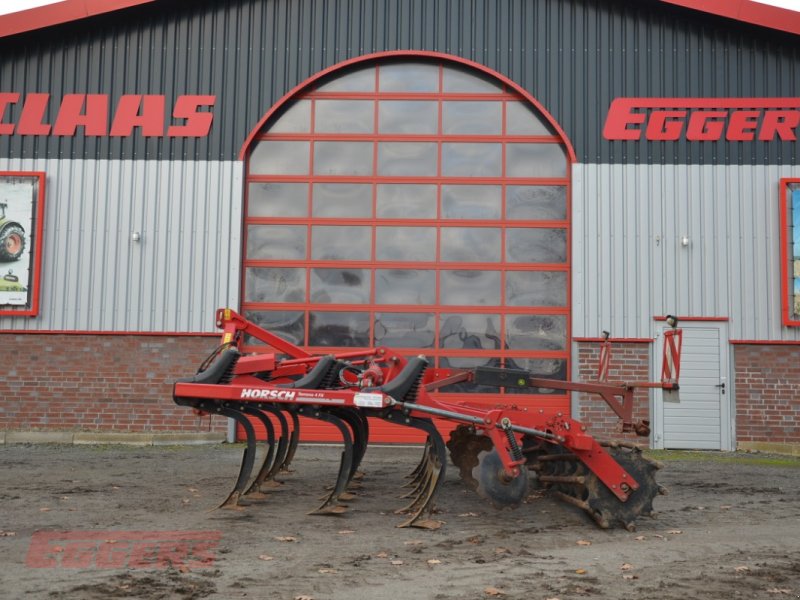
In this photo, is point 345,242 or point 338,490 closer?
point 338,490

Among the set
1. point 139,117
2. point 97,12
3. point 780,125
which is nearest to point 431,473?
point 139,117

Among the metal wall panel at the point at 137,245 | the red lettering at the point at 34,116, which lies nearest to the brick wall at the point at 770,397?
the metal wall panel at the point at 137,245

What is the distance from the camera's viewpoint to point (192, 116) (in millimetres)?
15273

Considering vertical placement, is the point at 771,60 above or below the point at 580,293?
above

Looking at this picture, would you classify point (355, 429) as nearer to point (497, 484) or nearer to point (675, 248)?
point (497, 484)

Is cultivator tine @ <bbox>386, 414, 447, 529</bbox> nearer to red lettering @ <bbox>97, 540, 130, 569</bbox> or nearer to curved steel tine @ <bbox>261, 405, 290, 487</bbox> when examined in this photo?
curved steel tine @ <bbox>261, 405, 290, 487</bbox>

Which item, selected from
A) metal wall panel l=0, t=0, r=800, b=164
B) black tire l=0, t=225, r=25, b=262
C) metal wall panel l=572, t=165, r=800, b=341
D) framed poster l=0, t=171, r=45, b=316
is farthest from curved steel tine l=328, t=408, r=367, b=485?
black tire l=0, t=225, r=25, b=262

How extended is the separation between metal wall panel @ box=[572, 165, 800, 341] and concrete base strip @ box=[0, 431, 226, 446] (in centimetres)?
694

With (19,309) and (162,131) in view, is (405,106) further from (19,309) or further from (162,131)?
(19,309)

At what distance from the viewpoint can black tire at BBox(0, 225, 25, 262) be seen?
14875 mm

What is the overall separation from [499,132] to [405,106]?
1.74m

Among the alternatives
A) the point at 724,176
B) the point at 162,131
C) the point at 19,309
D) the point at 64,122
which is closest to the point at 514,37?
the point at 724,176

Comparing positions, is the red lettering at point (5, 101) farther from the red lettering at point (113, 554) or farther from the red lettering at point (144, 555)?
the red lettering at point (144, 555)

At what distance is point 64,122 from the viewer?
50.1 feet
